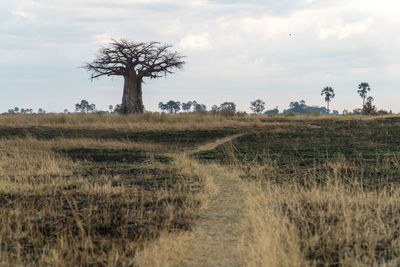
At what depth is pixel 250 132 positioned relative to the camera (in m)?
23.4

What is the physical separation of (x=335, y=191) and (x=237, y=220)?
240 centimetres

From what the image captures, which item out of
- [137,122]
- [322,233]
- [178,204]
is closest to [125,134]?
[137,122]

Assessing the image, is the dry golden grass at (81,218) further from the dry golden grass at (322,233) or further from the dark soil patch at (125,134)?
the dark soil patch at (125,134)

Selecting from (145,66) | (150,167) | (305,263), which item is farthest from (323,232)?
(145,66)

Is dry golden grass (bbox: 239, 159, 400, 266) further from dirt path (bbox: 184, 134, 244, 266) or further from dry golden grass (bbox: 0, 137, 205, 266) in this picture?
dry golden grass (bbox: 0, 137, 205, 266)

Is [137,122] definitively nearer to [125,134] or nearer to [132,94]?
[125,134]

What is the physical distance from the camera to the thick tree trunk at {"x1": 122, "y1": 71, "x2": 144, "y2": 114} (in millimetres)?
33500

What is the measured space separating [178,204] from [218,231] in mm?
1809

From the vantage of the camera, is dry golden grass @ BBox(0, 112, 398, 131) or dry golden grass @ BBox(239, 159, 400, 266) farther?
dry golden grass @ BBox(0, 112, 398, 131)

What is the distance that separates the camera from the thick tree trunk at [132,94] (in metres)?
33.5

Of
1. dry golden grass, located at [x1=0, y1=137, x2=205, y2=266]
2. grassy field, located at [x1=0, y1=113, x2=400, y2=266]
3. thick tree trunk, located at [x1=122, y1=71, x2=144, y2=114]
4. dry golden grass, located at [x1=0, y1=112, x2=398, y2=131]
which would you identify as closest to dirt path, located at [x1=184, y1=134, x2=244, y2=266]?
grassy field, located at [x1=0, y1=113, x2=400, y2=266]

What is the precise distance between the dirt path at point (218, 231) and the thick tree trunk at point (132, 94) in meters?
24.0

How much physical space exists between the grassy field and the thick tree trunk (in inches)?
585

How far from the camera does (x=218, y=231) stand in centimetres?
677
